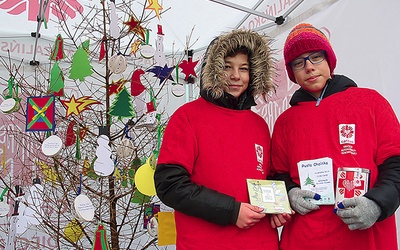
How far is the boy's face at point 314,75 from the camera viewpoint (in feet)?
4.25

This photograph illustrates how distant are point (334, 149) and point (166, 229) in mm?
773

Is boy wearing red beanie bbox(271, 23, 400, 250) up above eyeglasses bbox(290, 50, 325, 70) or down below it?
below

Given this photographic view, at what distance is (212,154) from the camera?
4.03 feet

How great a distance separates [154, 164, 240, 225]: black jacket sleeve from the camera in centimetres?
113

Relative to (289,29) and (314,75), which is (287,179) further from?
(289,29)

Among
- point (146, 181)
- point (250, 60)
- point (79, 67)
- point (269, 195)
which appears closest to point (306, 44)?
point (250, 60)

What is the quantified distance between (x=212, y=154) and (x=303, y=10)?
145cm

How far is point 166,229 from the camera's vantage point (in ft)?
5.30

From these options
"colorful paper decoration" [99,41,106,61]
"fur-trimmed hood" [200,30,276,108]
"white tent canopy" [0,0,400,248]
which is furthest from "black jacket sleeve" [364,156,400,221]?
"colorful paper decoration" [99,41,106,61]

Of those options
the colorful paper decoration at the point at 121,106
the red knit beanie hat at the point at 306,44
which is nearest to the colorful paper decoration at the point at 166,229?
the colorful paper decoration at the point at 121,106

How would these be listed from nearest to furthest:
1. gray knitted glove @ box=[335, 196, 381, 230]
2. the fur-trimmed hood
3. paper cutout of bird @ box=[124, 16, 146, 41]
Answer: gray knitted glove @ box=[335, 196, 381, 230] < the fur-trimmed hood < paper cutout of bird @ box=[124, 16, 146, 41]

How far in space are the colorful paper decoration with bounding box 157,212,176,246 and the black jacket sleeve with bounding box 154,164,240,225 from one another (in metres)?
0.46

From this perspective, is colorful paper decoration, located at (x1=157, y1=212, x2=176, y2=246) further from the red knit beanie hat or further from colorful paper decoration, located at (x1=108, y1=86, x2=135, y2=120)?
the red knit beanie hat

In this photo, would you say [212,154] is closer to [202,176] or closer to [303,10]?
[202,176]
